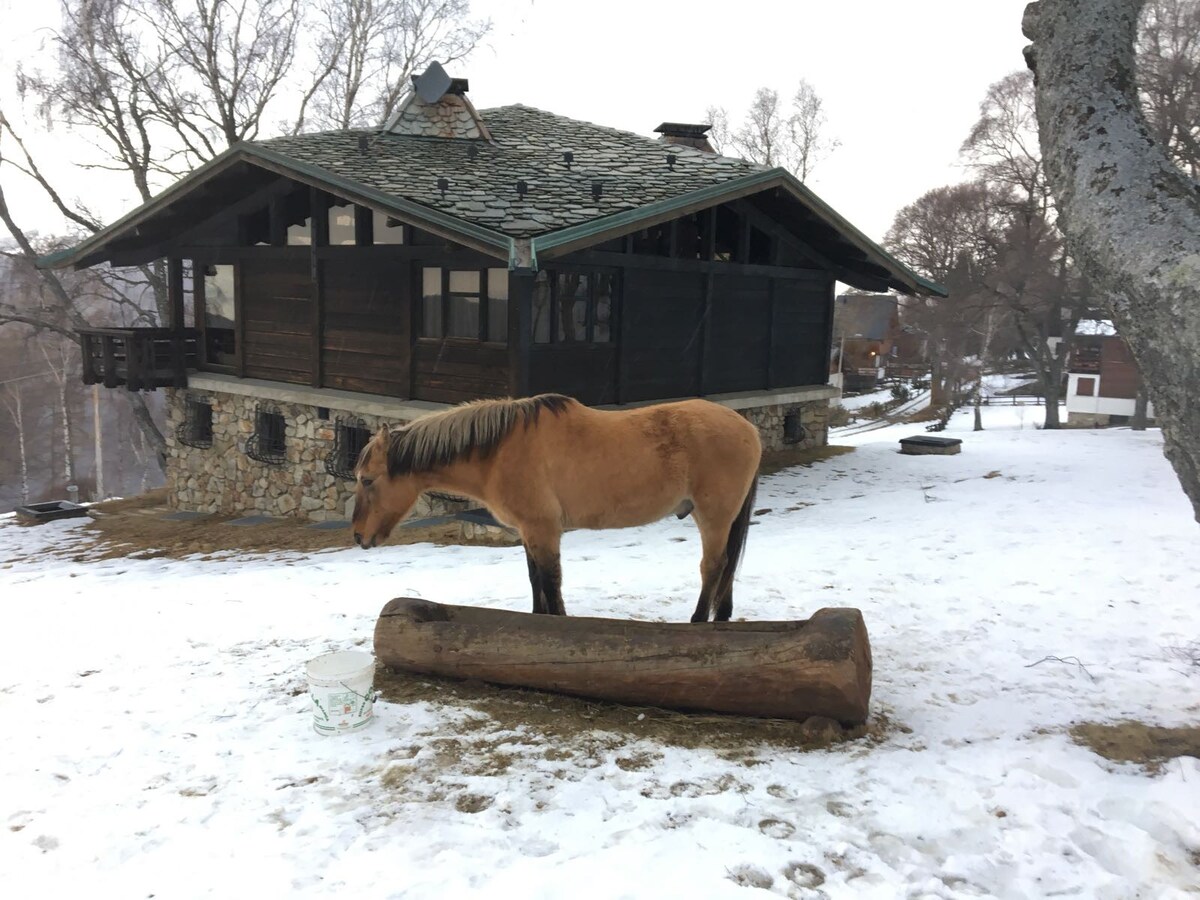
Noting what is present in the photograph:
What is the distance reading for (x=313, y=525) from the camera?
12203mm

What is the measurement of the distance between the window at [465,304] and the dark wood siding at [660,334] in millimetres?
1969

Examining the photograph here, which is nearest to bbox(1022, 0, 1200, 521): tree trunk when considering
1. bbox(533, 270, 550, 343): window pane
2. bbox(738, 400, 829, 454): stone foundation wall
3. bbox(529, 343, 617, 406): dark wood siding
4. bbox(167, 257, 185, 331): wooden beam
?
bbox(533, 270, 550, 343): window pane

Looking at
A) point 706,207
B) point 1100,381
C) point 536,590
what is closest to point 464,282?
point 706,207

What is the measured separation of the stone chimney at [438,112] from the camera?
13.5 m

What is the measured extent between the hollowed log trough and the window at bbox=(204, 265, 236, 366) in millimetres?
12219

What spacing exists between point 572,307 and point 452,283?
5.82ft

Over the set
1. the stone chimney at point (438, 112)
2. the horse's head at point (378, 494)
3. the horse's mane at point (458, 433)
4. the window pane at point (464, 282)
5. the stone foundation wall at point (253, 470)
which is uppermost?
the stone chimney at point (438, 112)

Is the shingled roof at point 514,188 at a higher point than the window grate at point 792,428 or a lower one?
higher

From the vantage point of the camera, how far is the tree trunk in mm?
3076

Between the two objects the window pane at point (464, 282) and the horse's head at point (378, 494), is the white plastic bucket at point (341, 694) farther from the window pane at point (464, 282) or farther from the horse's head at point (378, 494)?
the window pane at point (464, 282)

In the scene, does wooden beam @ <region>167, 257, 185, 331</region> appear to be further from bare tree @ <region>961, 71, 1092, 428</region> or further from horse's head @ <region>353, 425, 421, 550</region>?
bare tree @ <region>961, 71, 1092, 428</region>

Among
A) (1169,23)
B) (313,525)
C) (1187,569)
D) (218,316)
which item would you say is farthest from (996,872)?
(1169,23)

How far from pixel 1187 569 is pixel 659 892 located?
6.72 m

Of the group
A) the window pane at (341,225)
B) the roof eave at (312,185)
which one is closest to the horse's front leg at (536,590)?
the roof eave at (312,185)
